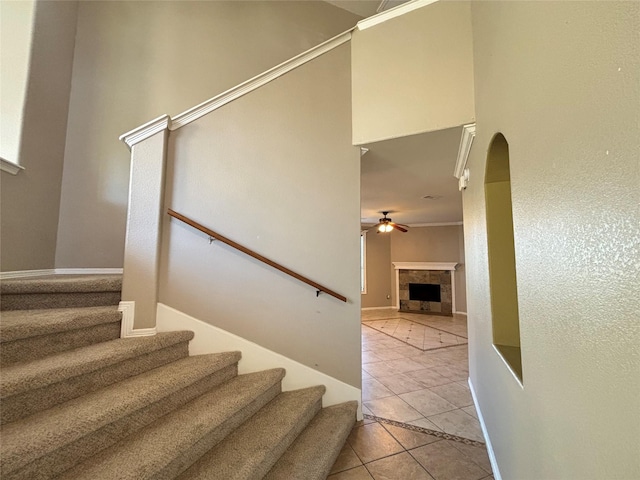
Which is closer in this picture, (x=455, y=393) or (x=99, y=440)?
(x=99, y=440)

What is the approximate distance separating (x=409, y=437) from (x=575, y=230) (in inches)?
77.0

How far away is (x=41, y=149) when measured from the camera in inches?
95.3

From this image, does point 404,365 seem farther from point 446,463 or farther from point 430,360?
point 446,463

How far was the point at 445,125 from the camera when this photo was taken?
2.01 metres

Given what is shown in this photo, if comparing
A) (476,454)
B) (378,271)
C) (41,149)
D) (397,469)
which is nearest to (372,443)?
(397,469)

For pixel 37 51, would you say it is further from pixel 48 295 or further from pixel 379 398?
pixel 379 398

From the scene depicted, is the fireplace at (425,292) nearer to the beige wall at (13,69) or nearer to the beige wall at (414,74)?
the beige wall at (414,74)

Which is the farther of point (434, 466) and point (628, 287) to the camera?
point (434, 466)

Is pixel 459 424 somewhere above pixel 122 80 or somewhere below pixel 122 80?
below

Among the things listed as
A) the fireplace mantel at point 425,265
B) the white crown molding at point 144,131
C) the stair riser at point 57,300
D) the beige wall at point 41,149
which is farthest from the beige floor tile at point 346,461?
the fireplace mantel at point 425,265

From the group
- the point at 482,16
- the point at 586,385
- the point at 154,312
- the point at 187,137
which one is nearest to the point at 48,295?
the point at 154,312

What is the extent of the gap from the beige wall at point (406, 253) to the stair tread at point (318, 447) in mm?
5560

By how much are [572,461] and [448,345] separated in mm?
4009

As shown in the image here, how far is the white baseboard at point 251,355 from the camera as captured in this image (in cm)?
196
